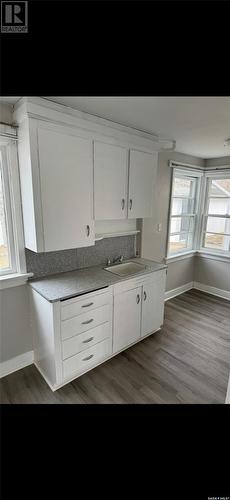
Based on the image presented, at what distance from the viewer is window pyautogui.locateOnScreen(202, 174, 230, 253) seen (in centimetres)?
367

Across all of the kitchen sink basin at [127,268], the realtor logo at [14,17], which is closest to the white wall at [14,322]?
the kitchen sink basin at [127,268]

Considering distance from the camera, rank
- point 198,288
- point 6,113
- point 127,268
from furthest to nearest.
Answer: point 198,288 < point 127,268 < point 6,113

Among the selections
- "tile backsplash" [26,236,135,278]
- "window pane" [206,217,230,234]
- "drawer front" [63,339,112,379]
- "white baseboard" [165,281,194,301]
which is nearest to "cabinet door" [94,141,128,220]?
"tile backsplash" [26,236,135,278]

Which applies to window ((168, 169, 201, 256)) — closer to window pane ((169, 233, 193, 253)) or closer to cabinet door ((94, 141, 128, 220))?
window pane ((169, 233, 193, 253))

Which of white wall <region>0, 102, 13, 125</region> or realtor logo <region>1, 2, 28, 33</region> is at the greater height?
white wall <region>0, 102, 13, 125</region>

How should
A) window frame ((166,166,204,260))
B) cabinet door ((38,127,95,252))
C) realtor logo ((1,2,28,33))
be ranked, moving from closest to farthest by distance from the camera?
A: realtor logo ((1,2,28,33))
cabinet door ((38,127,95,252))
window frame ((166,166,204,260))

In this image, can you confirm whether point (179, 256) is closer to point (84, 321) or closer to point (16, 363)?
point (84, 321)

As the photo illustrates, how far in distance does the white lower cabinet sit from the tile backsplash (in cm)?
26

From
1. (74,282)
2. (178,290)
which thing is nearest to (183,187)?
(178,290)

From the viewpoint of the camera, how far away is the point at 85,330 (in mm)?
1864

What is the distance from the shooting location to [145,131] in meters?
2.37

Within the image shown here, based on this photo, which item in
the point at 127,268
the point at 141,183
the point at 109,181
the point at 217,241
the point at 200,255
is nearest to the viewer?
the point at 109,181

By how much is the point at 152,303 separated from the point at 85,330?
91cm

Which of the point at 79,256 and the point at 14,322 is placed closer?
the point at 14,322
